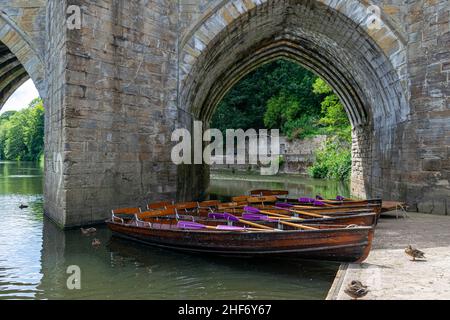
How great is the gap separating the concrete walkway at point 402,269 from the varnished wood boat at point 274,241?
28 cm

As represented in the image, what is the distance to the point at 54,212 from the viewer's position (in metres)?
10.0

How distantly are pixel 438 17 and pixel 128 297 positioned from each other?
32.6 feet

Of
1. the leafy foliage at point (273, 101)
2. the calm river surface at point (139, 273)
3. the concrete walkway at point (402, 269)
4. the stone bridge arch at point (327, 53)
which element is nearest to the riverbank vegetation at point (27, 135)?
the leafy foliage at point (273, 101)

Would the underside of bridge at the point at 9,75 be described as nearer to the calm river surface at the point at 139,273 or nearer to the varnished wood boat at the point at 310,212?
the calm river surface at the point at 139,273

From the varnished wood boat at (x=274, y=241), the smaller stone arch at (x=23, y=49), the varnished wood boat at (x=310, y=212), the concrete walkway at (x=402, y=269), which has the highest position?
the smaller stone arch at (x=23, y=49)

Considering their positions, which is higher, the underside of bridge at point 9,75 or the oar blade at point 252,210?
the underside of bridge at point 9,75

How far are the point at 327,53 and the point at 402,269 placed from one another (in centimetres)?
1096

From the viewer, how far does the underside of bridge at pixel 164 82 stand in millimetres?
9227

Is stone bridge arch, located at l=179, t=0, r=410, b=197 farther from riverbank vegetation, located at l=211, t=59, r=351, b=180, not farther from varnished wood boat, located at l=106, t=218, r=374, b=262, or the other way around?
riverbank vegetation, located at l=211, t=59, r=351, b=180

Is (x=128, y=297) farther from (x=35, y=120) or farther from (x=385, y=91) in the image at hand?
(x=35, y=120)

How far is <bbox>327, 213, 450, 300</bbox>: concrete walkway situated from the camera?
421 centimetres

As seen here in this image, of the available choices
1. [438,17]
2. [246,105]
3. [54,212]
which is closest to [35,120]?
[246,105]

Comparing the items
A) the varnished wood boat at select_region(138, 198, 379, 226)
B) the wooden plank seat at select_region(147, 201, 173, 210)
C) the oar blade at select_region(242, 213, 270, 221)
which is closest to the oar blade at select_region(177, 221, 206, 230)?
the oar blade at select_region(242, 213, 270, 221)
